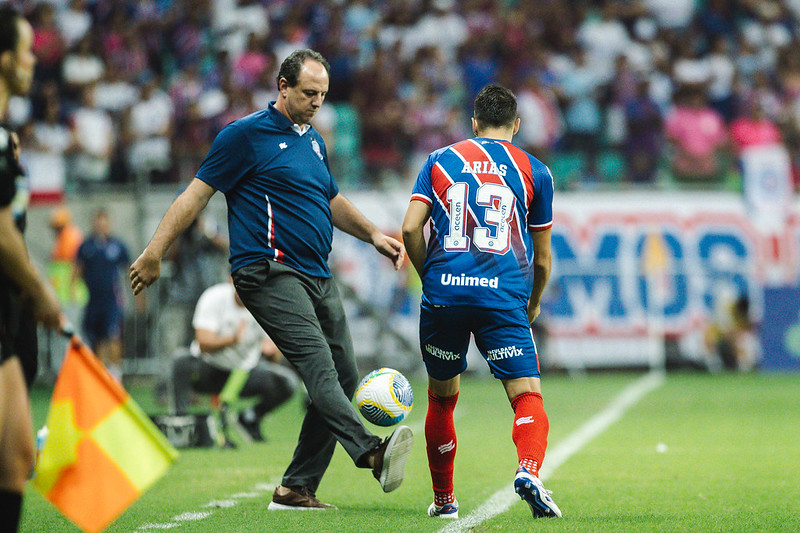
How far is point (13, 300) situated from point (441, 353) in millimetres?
2423

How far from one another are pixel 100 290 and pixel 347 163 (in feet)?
14.6

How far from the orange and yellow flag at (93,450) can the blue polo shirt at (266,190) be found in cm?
166

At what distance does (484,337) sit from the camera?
5.82 metres

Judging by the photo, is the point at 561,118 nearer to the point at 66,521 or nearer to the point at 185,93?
the point at 185,93

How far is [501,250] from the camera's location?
5820 millimetres

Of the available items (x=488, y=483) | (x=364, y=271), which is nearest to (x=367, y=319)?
(x=364, y=271)

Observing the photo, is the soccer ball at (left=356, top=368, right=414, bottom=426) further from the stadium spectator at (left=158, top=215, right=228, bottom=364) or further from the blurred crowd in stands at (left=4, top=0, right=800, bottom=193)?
the blurred crowd in stands at (left=4, top=0, right=800, bottom=193)

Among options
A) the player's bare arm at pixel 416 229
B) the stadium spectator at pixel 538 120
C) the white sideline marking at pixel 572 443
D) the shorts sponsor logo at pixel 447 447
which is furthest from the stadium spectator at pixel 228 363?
the stadium spectator at pixel 538 120

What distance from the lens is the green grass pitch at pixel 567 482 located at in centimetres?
572

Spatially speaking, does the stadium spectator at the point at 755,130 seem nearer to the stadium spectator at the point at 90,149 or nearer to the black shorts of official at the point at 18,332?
the stadium spectator at the point at 90,149

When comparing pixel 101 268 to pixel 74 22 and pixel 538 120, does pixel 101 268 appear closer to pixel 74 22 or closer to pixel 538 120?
pixel 74 22

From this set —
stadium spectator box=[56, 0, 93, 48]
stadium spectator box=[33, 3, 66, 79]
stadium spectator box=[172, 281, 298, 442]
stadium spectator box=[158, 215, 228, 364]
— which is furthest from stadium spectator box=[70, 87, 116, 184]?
stadium spectator box=[172, 281, 298, 442]

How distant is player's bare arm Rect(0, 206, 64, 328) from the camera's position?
3936 mm

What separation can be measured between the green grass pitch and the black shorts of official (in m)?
1.63
